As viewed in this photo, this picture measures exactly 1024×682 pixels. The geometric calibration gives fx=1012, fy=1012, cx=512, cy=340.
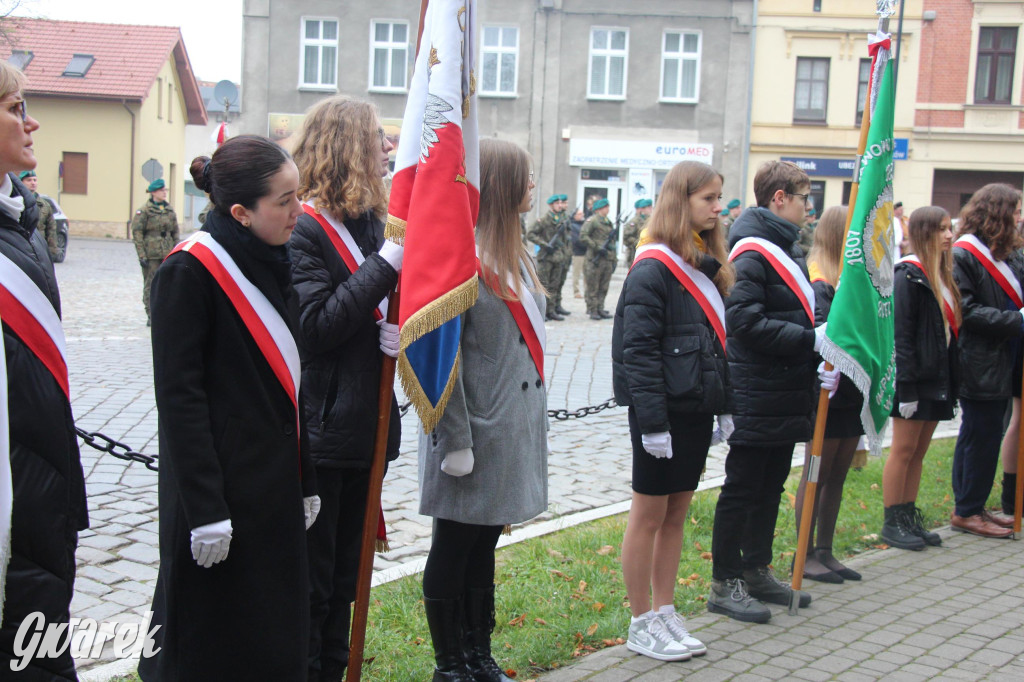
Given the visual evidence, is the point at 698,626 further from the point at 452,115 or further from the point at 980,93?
the point at 980,93

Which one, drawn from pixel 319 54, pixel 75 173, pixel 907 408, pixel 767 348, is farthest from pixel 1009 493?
pixel 75 173

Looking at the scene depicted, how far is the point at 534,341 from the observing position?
385 cm

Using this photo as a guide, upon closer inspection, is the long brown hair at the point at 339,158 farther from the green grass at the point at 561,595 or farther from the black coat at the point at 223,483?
the green grass at the point at 561,595

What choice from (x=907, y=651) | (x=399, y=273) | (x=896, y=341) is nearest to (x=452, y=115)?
(x=399, y=273)

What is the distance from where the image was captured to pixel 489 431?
3.70 m

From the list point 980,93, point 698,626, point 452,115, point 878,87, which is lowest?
point 698,626

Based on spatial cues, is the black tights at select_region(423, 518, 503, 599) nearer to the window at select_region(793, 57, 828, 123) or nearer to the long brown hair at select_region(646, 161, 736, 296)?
the long brown hair at select_region(646, 161, 736, 296)

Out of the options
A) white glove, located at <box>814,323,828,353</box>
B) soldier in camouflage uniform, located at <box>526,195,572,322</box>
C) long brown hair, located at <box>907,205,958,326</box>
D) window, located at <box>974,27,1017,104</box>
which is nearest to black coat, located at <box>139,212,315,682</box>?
white glove, located at <box>814,323,828,353</box>

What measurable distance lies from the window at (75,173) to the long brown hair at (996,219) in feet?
130

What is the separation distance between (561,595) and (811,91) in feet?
100.0

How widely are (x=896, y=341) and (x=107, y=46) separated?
43.3 m

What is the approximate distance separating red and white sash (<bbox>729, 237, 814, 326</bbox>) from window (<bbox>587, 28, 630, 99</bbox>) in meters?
28.6

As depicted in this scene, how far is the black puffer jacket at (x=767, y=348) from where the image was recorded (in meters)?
4.79

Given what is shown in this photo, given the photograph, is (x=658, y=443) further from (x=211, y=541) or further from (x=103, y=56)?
(x=103, y=56)
